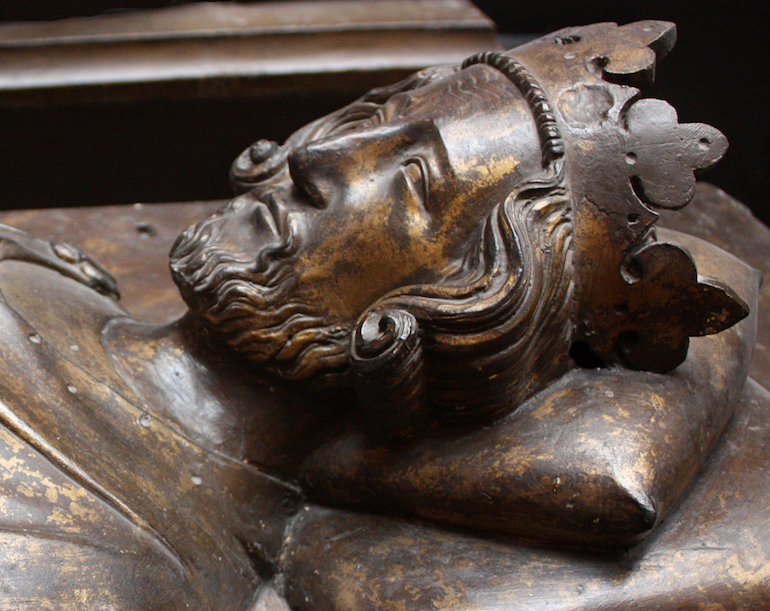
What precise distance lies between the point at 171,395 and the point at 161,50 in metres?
2.56

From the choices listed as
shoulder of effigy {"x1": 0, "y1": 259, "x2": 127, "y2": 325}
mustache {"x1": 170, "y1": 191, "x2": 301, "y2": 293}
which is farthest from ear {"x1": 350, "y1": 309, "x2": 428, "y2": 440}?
shoulder of effigy {"x1": 0, "y1": 259, "x2": 127, "y2": 325}

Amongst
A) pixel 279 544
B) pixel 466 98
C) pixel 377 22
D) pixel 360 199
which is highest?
pixel 466 98

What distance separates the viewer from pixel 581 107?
5.89ft

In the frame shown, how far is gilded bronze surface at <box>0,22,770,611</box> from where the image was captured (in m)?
1.65

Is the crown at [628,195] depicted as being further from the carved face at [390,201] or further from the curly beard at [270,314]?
the curly beard at [270,314]

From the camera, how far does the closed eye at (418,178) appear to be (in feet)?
5.78

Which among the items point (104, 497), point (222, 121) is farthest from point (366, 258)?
point (222, 121)

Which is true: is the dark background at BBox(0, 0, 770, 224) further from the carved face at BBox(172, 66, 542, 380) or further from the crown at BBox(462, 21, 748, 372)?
the carved face at BBox(172, 66, 542, 380)

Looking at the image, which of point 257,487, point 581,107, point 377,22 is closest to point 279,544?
point 257,487

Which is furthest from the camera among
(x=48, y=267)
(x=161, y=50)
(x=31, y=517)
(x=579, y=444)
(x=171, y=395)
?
(x=161, y=50)

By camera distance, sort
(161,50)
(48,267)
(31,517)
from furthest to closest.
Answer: (161,50), (48,267), (31,517)

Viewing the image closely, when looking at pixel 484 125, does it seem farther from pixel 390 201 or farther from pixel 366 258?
pixel 366 258

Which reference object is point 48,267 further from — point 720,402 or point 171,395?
point 720,402

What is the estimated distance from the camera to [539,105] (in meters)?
1.79
